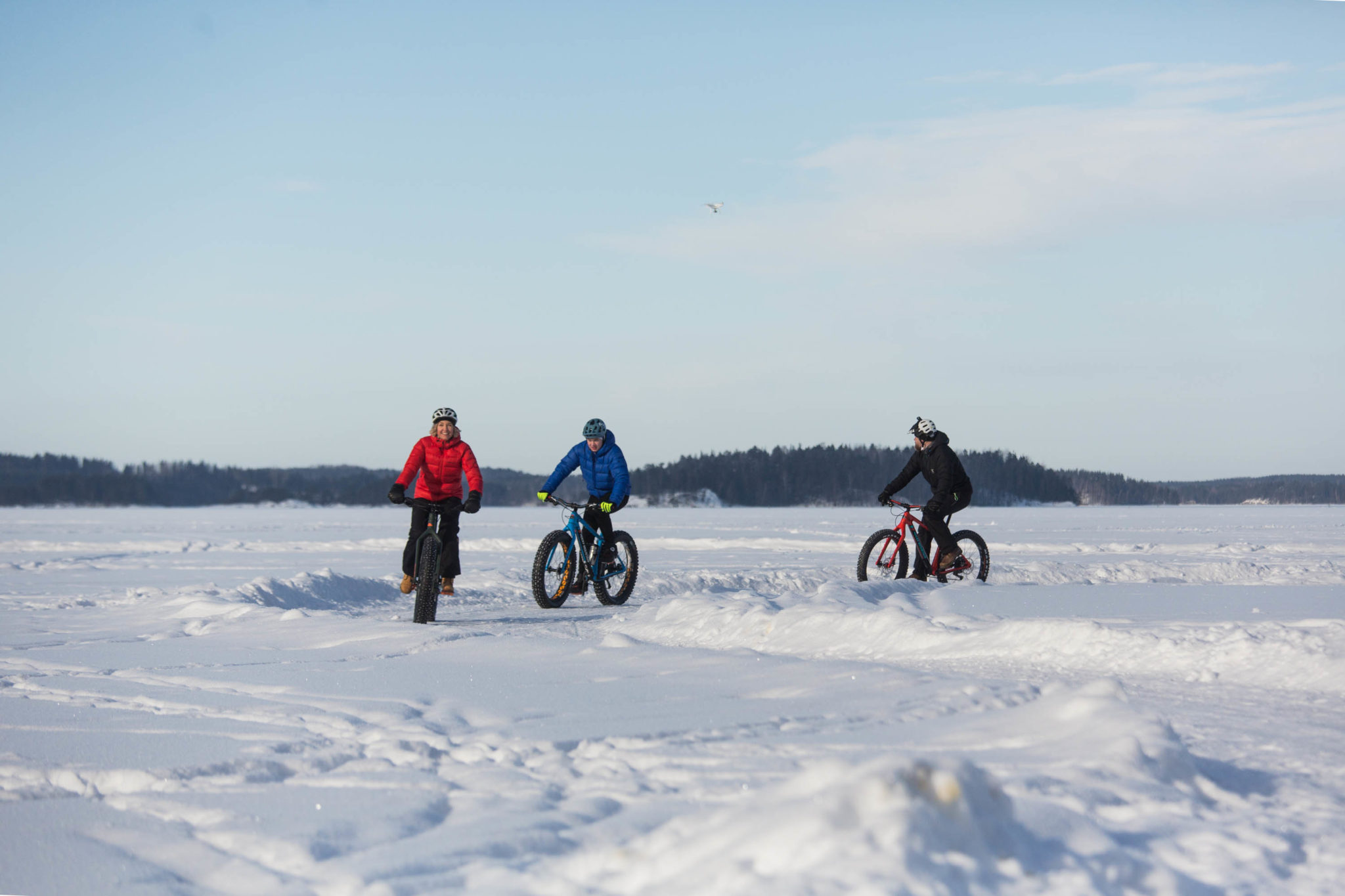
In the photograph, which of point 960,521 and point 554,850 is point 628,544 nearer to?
point 554,850

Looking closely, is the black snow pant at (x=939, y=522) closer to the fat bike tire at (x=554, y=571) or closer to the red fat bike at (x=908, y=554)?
the red fat bike at (x=908, y=554)

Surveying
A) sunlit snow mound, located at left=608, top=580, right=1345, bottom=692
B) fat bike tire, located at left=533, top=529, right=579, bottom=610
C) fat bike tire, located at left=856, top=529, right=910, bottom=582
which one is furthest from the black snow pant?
fat bike tire, located at left=533, top=529, right=579, bottom=610

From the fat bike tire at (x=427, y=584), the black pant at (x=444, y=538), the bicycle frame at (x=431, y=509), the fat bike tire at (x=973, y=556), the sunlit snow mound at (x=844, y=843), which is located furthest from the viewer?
the fat bike tire at (x=973, y=556)

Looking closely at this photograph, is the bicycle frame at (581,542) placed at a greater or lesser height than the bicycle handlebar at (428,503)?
lesser

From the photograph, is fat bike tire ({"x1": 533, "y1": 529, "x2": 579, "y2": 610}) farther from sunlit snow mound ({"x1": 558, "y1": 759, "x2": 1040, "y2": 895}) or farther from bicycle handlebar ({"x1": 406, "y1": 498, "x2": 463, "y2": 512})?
sunlit snow mound ({"x1": 558, "y1": 759, "x2": 1040, "y2": 895})

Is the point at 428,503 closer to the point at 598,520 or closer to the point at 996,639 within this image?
the point at 598,520

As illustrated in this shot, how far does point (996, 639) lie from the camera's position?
7.16m

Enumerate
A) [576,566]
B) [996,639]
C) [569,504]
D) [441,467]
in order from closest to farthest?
[996,639], [441,467], [569,504], [576,566]

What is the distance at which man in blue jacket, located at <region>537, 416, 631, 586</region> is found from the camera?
36.1 ft

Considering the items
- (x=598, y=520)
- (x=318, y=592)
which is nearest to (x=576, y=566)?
(x=598, y=520)

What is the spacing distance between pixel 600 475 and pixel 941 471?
3.55m

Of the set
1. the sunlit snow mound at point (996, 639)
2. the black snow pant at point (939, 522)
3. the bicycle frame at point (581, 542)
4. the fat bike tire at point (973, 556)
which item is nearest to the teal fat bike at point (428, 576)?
the sunlit snow mound at point (996, 639)

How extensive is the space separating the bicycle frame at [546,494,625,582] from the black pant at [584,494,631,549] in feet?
0.11

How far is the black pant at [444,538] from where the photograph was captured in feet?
32.3
